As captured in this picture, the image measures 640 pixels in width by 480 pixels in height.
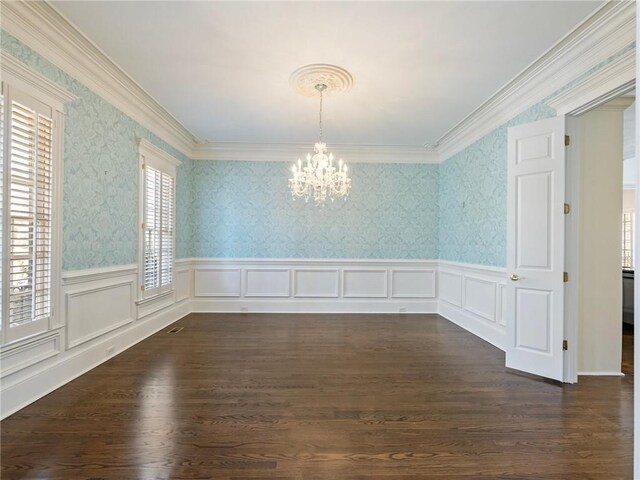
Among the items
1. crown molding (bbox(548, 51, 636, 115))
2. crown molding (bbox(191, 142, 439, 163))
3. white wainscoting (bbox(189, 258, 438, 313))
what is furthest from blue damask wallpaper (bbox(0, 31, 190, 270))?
crown molding (bbox(548, 51, 636, 115))

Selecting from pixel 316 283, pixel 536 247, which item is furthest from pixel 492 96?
pixel 316 283

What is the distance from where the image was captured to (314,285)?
232 inches

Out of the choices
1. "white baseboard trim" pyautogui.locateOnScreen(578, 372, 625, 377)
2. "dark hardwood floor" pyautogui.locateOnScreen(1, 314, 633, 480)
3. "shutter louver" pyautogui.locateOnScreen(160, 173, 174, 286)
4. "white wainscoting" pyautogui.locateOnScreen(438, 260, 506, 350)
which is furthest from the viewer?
"shutter louver" pyautogui.locateOnScreen(160, 173, 174, 286)

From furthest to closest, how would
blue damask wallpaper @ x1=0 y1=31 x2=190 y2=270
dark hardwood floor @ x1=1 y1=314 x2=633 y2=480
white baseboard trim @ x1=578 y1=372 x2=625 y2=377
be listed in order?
white baseboard trim @ x1=578 y1=372 x2=625 y2=377, blue damask wallpaper @ x1=0 y1=31 x2=190 y2=270, dark hardwood floor @ x1=1 y1=314 x2=633 y2=480

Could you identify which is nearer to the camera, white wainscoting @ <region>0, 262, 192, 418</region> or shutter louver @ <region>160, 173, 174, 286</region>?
white wainscoting @ <region>0, 262, 192, 418</region>

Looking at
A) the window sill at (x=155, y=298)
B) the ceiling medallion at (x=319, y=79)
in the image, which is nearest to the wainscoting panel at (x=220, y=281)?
the window sill at (x=155, y=298)

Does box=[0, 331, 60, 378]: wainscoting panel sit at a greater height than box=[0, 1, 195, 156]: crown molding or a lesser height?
lesser

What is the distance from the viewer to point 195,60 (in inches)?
121

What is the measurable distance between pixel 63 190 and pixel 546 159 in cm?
452

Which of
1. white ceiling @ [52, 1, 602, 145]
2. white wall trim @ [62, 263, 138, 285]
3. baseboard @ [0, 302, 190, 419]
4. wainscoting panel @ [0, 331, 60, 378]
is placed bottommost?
baseboard @ [0, 302, 190, 419]

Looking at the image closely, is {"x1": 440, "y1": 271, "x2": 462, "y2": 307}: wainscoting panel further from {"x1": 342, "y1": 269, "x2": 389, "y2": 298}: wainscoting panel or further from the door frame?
the door frame

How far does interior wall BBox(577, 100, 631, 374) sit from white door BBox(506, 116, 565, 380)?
40cm

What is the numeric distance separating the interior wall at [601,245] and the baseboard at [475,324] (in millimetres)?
880

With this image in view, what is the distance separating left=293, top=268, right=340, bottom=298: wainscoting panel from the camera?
588 centimetres
